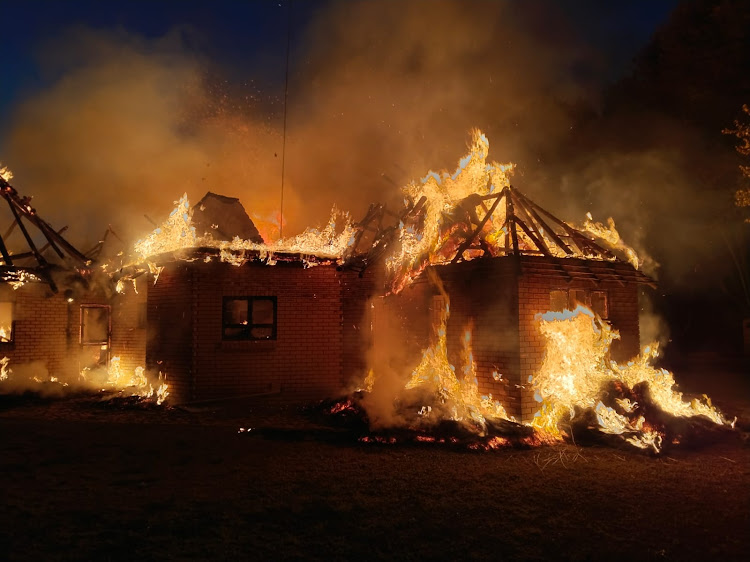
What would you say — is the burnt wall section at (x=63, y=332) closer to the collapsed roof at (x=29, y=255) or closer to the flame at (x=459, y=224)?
the collapsed roof at (x=29, y=255)

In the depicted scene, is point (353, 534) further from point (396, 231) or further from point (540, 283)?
point (396, 231)

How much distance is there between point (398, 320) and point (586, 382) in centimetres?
395

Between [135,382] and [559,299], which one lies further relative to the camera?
[135,382]

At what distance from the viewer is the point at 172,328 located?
11.4 m

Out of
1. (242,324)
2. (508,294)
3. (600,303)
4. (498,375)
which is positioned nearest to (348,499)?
(498,375)

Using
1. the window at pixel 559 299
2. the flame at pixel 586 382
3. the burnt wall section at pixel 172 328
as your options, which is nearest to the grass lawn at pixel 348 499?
the flame at pixel 586 382

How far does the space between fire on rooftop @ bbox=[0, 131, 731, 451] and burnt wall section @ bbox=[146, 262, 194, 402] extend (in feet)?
0.14

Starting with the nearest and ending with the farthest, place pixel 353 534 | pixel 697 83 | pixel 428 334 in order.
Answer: pixel 353 534 → pixel 428 334 → pixel 697 83

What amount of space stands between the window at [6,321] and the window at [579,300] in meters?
13.3

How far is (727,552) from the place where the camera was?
429cm

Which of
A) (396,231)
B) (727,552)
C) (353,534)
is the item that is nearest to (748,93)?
(396,231)

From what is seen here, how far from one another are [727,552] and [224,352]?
9110mm

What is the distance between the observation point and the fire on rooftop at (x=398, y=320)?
27.8ft

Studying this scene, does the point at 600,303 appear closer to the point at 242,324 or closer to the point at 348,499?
the point at 348,499
